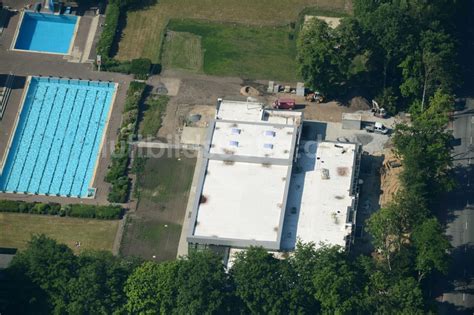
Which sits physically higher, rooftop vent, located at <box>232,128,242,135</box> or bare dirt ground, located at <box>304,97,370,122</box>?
bare dirt ground, located at <box>304,97,370,122</box>

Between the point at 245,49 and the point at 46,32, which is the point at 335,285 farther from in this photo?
the point at 46,32

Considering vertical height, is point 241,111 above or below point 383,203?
above

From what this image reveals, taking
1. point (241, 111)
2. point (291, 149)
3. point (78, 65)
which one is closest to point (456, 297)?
point (291, 149)

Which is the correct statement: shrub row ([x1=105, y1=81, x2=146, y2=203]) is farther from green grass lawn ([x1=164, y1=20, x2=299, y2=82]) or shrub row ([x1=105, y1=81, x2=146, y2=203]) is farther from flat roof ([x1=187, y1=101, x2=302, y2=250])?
flat roof ([x1=187, y1=101, x2=302, y2=250])

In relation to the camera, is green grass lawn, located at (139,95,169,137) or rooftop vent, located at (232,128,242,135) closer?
rooftop vent, located at (232,128,242,135)

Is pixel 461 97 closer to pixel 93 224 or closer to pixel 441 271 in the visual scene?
pixel 441 271

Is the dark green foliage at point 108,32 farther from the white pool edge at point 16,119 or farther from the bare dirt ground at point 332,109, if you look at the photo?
the bare dirt ground at point 332,109

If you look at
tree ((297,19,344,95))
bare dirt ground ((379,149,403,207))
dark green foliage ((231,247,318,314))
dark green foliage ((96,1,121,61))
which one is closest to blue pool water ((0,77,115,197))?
dark green foliage ((96,1,121,61))
